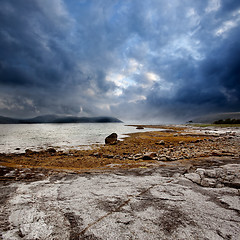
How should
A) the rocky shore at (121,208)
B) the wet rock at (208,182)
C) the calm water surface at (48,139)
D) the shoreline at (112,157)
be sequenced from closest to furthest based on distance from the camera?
the rocky shore at (121,208) → the wet rock at (208,182) → the shoreline at (112,157) → the calm water surface at (48,139)

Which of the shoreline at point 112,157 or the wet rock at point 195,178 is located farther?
the shoreline at point 112,157

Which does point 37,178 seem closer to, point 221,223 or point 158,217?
point 158,217

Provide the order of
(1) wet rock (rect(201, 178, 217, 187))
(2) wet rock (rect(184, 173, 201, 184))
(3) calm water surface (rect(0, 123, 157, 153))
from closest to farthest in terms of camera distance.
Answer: (1) wet rock (rect(201, 178, 217, 187)), (2) wet rock (rect(184, 173, 201, 184)), (3) calm water surface (rect(0, 123, 157, 153))

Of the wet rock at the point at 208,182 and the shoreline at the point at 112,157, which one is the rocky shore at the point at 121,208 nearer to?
the wet rock at the point at 208,182

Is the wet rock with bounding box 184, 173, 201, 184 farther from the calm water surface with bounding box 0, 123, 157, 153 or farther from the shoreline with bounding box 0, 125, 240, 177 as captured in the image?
the calm water surface with bounding box 0, 123, 157, 153

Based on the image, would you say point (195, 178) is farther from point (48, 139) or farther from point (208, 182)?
point (48, 139)

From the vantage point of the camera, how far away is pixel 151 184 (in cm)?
384

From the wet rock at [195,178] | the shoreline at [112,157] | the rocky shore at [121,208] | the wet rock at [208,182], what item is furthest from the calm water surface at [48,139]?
the wet rock at [208,182]

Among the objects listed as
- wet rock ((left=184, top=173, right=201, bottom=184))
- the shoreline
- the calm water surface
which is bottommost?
the calm water surface

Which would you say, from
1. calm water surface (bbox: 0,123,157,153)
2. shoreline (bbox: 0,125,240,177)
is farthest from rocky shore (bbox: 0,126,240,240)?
calm water surface (bbox: 0,123,157,153)

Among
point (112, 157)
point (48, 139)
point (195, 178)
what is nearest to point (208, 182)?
point (195, 178)

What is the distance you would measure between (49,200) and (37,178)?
1.97 meters

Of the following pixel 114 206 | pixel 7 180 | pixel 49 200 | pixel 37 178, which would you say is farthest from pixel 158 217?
pixel 7 180

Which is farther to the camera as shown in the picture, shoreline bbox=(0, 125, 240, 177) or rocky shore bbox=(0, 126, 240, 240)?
shoreline bbox=(0, 125, 240, 177)
